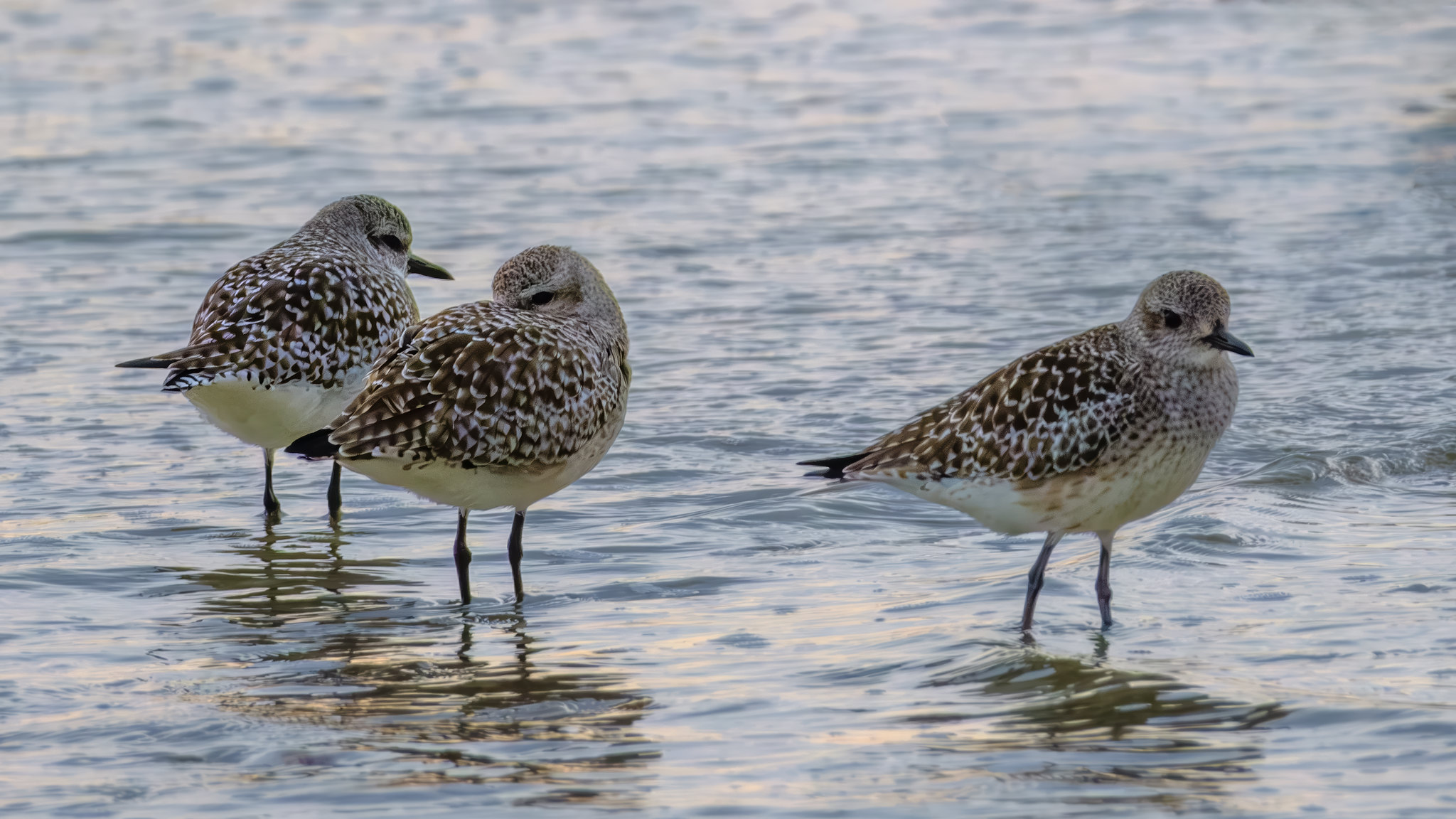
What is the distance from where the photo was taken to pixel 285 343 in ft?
29.8

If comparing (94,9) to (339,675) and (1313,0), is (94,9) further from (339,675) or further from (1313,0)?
(339,675)

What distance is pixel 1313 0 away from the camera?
88.9 feet

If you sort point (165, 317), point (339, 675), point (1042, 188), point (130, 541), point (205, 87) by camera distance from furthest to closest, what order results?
point (205, 87), point (1042, 188), point (165, 317), point (130, 541), point (339, 675)

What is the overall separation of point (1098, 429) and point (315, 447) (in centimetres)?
315

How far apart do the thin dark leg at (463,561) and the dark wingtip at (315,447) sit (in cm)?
72

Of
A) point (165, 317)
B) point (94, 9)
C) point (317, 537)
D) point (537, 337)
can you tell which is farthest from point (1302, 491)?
point (94, 9)

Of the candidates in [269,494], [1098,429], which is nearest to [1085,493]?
[1098,429]

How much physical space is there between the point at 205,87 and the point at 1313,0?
1610 cm

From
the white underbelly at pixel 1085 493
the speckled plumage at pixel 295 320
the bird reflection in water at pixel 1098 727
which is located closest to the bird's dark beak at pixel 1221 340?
the white underbelly at pixel 1085 493

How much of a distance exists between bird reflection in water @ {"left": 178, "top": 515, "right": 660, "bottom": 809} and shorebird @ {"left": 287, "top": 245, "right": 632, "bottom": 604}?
1.68 ft

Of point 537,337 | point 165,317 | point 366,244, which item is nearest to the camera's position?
point 537,337

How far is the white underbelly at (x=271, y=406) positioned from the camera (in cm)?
909

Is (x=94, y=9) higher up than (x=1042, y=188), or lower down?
higher up

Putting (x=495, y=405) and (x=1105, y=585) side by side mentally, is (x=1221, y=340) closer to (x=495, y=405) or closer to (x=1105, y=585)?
(x=1105, y=585)
